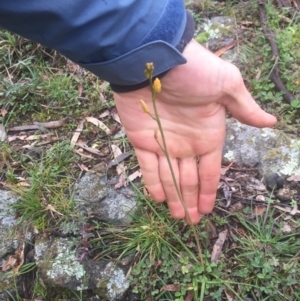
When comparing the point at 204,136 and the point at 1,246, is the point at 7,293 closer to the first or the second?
the point at 1,246

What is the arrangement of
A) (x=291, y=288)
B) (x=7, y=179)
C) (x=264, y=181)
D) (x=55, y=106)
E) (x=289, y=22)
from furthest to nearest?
(x=289, y=22) < (x=55, y=106) < (x=7, y=179) < (x=264, y=181) < (x=291, y=288)

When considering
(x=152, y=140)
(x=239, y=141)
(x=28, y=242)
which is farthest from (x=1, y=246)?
(x=239, y=141)

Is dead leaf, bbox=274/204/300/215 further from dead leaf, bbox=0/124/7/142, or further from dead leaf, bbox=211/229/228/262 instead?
dead leaf, bbox=0/124/7/142

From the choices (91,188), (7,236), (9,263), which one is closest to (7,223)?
(7,236)

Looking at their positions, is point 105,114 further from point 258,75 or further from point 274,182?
point 274,182

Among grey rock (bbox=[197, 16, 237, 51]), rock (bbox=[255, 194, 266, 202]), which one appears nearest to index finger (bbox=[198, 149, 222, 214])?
rock (bbox=[255, 194, 266, 202])

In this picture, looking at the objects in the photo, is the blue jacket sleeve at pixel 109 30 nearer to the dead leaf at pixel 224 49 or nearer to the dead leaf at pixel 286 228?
the dead leaf at pixel 286 228

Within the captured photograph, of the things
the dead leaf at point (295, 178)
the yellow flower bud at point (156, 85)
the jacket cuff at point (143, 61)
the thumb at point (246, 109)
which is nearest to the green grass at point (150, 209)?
the dead leaf at point (295, 178)
